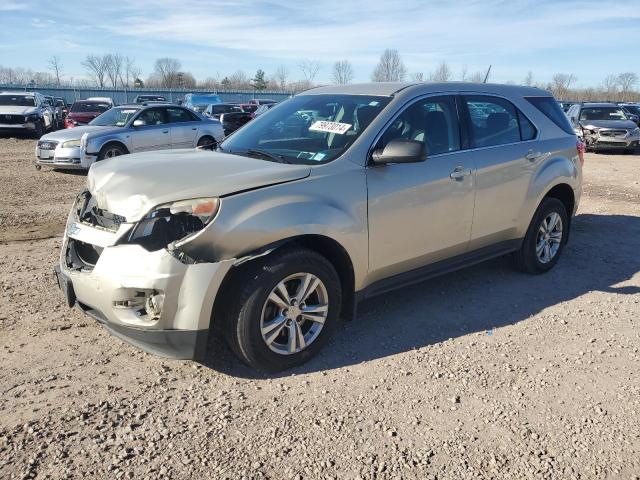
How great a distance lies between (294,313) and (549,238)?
3.27 meters

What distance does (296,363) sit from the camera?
3594mm

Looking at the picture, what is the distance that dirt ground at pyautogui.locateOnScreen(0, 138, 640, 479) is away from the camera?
271 cm

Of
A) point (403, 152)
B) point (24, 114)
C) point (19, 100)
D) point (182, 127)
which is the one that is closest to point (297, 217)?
point (403, 152)

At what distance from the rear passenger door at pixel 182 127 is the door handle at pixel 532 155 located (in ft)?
30.2

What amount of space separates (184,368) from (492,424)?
1929mm

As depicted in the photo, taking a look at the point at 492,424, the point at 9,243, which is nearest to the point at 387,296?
the point at 492,424

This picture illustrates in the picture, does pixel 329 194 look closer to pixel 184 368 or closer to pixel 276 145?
pixel 276 145

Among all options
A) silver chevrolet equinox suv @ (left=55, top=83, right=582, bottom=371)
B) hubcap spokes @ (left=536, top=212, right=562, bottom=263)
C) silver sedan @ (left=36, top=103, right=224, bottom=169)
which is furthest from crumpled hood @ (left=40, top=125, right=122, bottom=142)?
hubcap spokes @ (left=536, top=212, right=562, bottom=263)

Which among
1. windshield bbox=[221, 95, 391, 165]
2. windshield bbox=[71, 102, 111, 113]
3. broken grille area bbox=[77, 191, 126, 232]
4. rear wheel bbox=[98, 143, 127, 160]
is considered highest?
windshield bbox=[71, 102, 111, 113]

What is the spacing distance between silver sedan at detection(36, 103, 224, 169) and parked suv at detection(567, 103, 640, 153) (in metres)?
11.8

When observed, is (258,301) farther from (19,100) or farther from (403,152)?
(19,100)

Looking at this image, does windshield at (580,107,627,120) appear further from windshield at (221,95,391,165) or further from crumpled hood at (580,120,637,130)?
windshield at (221,95,391,165)

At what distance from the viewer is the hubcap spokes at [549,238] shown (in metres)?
5.46

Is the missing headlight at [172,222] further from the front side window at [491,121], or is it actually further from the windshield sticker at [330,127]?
the front side window at [491,121]
